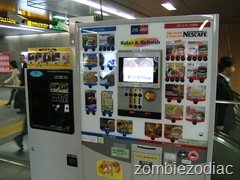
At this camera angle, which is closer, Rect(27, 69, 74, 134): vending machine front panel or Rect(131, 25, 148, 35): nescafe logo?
Rect(131, 25, 148, 35): nescafe logo

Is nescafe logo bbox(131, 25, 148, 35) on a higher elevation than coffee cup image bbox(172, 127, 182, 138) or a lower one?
higher

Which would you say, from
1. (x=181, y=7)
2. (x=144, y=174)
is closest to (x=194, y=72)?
(x=144, y=174)

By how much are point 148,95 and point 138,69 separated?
0.20 meters

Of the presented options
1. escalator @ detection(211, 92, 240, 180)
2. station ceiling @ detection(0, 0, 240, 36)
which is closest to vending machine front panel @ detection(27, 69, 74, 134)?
escalator @ detection(211, 92, 240, 180)

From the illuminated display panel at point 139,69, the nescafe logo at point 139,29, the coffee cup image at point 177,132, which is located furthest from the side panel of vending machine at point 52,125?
the coffee cup image at point 177,132

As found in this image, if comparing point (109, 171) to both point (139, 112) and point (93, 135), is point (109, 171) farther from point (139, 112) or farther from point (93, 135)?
point (139, 112)

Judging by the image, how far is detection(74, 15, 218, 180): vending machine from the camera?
4.83 ft

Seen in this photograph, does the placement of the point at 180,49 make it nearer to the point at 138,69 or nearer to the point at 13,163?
the point at 138,69

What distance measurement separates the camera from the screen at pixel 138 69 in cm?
155

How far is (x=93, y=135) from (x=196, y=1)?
17.4 feet

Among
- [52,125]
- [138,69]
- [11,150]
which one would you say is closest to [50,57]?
[52,125]

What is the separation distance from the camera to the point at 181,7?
6.61m

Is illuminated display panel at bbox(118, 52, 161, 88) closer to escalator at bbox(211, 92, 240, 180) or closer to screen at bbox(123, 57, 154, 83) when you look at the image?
screen at bbox(123, 57, 154, 83)

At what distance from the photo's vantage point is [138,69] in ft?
5.16
